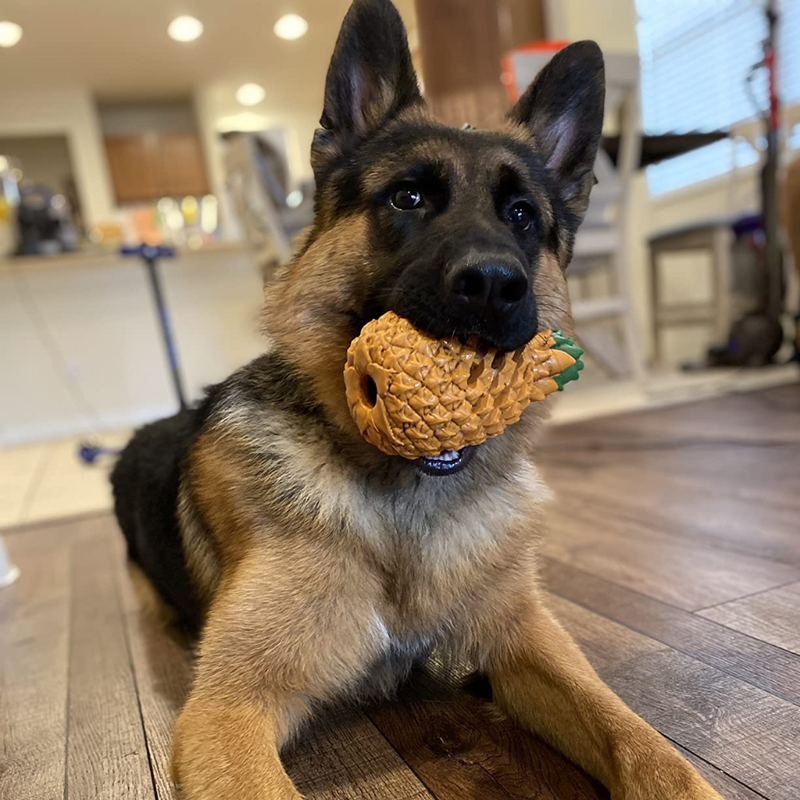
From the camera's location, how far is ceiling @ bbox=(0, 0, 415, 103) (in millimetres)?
2572

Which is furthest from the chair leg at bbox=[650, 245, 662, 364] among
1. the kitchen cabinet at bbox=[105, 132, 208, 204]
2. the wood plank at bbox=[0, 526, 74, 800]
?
the kitchen cabinet at bbox=[105, 132, 208, 204]

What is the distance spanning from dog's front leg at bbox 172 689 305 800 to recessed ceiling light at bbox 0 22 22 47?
2.79m

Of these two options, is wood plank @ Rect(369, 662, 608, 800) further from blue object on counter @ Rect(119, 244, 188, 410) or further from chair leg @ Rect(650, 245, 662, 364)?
chair leg @ Rect(650, 245, 662, 364)

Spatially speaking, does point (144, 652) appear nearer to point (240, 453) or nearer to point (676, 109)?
point (240, 453)

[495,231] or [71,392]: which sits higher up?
[495,231]

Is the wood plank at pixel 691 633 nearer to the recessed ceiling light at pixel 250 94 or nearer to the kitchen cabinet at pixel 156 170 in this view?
the recessed ceiling light at pixel 250 94

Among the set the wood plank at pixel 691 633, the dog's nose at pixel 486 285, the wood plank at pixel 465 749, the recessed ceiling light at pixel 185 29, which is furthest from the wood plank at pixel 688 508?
the recessed ceiling light at pixel 185 29

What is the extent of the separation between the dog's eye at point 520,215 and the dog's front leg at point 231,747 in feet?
3.10

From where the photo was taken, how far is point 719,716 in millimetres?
1104

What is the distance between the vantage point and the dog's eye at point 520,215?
131 centimetres

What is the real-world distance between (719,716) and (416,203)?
1020 millimetres

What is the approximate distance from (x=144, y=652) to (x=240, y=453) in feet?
2.31

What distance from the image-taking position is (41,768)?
1.18 m

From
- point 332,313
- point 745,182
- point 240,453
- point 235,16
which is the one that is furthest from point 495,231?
point 745,182
